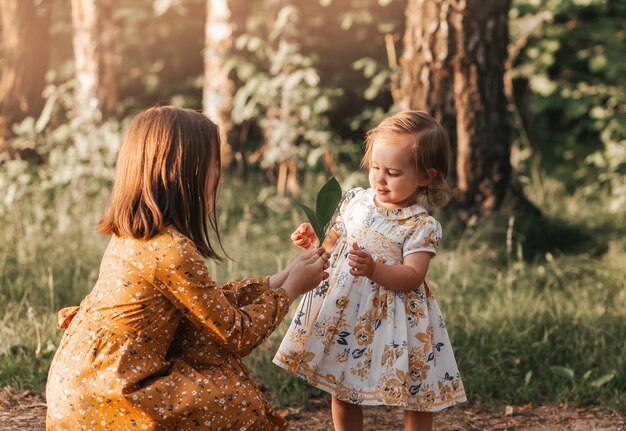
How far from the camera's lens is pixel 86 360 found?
7.59 feet

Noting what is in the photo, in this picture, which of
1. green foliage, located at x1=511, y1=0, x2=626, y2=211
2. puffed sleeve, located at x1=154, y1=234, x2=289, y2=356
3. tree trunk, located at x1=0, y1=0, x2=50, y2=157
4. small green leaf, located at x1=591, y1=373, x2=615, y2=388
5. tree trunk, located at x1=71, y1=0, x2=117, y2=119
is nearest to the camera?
puffed sleeve, located at x1=154, y1=234, x2=289, y2=356

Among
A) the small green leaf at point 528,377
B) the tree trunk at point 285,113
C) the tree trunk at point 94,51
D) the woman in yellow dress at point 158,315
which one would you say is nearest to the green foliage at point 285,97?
the tree trunk at point 285,113

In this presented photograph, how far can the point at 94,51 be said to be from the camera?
6.77 meters

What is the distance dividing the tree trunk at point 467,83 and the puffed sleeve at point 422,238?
2468 mm

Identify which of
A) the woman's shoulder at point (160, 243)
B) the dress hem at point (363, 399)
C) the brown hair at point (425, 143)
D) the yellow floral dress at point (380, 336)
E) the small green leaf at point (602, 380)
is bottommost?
the small green leaf at point (602, 380)

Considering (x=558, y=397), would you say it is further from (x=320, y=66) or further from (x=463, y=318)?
(x=320, y=66)

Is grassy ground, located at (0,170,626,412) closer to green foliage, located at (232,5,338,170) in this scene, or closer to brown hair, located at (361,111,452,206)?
green foliage, located at (232,5,338,170)

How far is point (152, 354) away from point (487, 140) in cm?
330

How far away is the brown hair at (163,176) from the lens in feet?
7.68

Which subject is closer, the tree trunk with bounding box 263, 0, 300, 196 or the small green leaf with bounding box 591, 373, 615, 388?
the small green leaf with bounding box 591, 373, 615, 388

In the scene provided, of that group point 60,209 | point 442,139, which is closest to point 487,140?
point 442,139

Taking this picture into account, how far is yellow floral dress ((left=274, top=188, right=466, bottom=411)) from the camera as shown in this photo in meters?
2.58

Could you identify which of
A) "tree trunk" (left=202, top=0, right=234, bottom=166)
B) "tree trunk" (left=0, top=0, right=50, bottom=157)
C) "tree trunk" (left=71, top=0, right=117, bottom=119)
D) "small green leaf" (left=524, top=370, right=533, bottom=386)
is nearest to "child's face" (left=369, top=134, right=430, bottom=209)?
"small green leaf" (left=524, top=370, right=533, bottom=386)

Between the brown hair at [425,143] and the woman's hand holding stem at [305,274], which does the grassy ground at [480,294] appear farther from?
the brown hair at [425,143]
